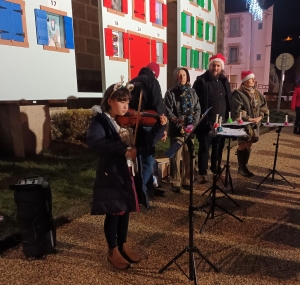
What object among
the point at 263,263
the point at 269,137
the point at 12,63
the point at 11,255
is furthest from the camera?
the point at 269,137

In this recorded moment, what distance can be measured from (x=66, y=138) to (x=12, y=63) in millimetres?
3490

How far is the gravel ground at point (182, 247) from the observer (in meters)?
2.64

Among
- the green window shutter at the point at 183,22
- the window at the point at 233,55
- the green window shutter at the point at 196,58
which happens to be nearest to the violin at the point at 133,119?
the green window shutter at the point at 183,22

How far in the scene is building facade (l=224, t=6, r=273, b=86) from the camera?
2466 centimetres

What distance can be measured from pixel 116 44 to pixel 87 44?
2.29 m

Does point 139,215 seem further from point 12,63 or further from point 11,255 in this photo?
point 12,63

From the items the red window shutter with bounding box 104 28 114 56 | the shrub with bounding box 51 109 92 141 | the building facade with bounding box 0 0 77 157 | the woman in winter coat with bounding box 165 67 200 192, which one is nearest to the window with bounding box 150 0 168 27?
the red window shutter with bounding box 104 28 114 56

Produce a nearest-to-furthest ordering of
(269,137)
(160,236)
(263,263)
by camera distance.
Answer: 1. (263,263)
2. (160,236)
3. (269,137)

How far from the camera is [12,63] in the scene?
4.34 m

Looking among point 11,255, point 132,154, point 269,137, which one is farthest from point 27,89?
point 269,137

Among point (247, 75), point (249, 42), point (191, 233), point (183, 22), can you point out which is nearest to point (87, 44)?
point (183, 22)

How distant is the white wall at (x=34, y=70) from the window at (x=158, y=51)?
2.95 metres

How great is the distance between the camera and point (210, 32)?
39.6 feet

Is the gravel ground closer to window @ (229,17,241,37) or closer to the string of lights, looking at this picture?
the string of lights
